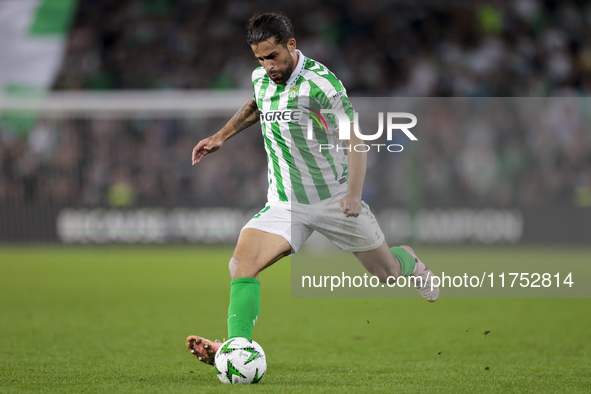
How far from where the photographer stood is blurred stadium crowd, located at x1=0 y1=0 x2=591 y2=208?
14.9m

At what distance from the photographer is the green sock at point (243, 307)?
14.2 feet

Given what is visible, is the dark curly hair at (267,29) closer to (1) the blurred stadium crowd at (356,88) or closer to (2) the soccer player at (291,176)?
(2) the soccer player at (291,176)

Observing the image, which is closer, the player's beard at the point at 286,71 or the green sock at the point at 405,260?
the player's beard at the point at 286,71

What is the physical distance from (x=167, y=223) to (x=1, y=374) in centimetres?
1073

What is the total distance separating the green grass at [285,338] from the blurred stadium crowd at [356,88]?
4454mm

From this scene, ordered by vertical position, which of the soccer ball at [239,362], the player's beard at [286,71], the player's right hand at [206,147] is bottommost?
the soccer ball at [239,362]

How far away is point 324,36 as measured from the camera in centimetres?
1897

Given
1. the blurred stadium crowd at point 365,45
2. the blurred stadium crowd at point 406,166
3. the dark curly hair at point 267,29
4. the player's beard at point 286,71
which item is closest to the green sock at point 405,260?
the player's beard at point 286,71

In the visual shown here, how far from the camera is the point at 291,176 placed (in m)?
4.86

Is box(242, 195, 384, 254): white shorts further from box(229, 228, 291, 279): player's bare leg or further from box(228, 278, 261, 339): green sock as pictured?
box(228, 278, 261, 339): green sock

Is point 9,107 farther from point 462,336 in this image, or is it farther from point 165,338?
point 462,336

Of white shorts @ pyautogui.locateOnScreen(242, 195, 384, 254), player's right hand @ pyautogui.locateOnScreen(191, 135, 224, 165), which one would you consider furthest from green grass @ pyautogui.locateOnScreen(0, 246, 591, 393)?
player's right hand @ pyautogui.locateOnScreen(191, 135, 224, 165)

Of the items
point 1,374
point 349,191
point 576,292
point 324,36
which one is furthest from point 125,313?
point 324,36

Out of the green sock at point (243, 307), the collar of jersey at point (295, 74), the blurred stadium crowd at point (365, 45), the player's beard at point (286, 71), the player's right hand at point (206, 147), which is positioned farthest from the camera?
the blurred stadium crowd at point (365, 45)
